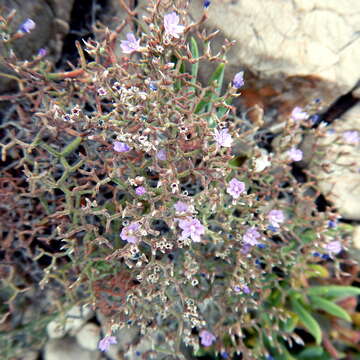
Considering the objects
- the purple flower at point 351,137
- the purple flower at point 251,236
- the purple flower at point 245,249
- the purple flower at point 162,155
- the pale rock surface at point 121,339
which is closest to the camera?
the purple flower at point 162,155

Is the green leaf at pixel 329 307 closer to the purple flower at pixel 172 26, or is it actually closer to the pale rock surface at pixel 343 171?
the pale rock surface at pixel 343 171

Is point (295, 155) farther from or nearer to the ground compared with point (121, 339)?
farther from the ground

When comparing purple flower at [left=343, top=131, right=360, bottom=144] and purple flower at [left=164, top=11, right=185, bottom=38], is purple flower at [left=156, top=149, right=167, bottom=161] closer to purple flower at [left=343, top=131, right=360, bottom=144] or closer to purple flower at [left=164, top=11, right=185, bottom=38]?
purple flower at [left=164, top=11, right=185, bottom=38]

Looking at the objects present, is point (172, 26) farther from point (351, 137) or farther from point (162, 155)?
point (351, 137)

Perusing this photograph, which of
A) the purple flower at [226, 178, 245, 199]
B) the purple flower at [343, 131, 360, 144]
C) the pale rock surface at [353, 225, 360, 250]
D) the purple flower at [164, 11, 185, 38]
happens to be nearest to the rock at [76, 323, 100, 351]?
the purple flower at [226, 178, 245, 199]

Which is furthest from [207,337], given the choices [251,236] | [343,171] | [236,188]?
[343,171]

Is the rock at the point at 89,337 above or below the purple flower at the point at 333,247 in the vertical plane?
below

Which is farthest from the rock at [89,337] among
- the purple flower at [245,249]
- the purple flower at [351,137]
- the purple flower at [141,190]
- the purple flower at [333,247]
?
the purple flower at [351,137]
